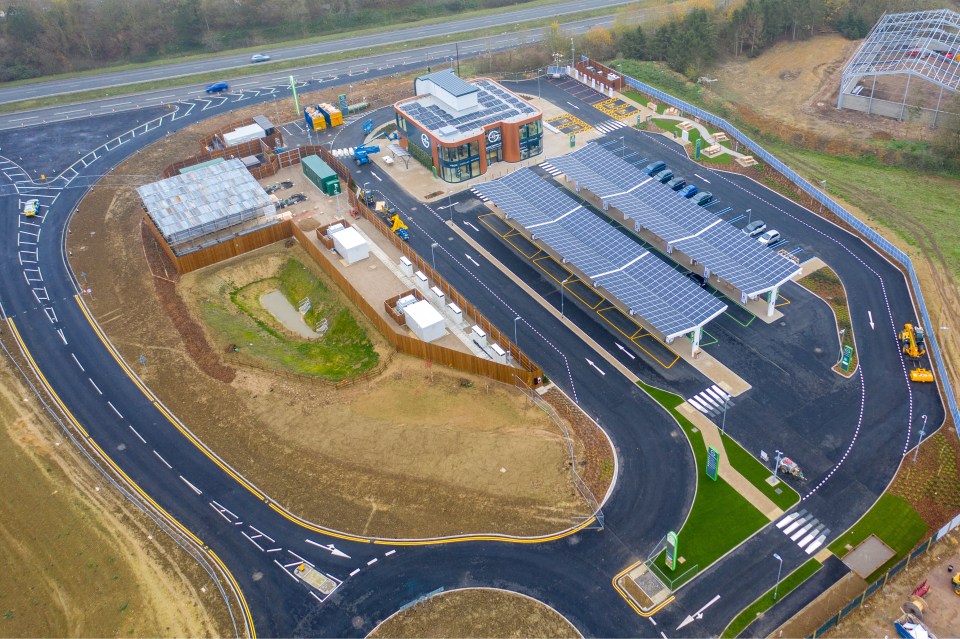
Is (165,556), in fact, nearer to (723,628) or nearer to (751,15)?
(723,628)

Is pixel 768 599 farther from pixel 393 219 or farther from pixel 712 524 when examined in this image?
pixel 393 219

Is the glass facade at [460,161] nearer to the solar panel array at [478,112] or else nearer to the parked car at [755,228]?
the solar panel array at [478,112]

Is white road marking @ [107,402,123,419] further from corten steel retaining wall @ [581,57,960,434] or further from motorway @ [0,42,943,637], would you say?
corten steel retaining wall @ [581,57,960,434]

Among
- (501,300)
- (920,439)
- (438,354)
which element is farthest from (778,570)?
(501,300)

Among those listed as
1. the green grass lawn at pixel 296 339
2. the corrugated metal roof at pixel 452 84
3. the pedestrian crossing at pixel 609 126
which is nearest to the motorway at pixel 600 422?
the green grass lawn at pixel 296 339

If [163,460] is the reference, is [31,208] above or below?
above

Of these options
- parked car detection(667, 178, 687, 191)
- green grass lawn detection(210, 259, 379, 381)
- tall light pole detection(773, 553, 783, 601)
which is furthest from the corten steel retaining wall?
green grass lawn detection(210, 259, 379, 381)

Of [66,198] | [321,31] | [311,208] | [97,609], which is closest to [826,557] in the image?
[97,609]
